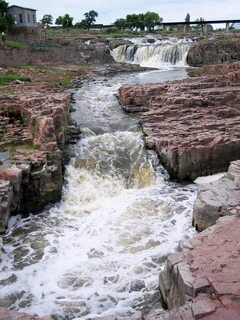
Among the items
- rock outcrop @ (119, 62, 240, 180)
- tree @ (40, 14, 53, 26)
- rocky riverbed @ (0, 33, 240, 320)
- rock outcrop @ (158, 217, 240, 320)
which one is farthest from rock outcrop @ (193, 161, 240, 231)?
tree @ (40, 14, 53, 26)

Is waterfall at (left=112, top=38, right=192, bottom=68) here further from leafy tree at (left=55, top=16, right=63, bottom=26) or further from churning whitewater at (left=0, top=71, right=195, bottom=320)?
leafy tree at (left=55, top=16, right=63, bottom=26)

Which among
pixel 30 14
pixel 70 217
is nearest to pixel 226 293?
pixel 70 217

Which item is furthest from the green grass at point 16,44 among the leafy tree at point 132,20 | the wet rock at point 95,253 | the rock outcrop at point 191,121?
the leafy tree at point 132,20

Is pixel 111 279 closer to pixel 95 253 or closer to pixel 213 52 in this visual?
pixel 95 253

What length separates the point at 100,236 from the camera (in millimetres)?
12547

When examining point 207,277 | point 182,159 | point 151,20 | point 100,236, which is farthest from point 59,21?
Answer: point 207,277

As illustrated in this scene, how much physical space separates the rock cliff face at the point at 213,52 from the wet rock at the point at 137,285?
116 feet

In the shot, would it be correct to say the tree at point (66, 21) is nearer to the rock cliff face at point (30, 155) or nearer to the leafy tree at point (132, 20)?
the leafy tree at point (132, 20)

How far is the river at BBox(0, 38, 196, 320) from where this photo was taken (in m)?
9.91

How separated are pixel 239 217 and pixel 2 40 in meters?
36.9

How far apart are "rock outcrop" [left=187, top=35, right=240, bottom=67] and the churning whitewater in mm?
25965

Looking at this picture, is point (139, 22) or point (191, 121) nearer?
point (191, 121)

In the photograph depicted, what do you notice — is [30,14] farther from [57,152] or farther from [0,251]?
[0,251]

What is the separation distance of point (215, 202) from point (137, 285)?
349cm
